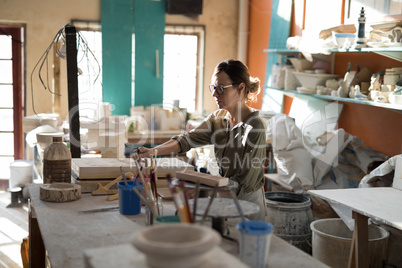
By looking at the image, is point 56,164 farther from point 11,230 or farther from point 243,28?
point 243,28

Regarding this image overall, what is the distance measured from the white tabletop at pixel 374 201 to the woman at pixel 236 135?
0.52m

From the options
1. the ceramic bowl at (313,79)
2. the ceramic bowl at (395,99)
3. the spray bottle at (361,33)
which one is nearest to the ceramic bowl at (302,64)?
the ceramic bowl at (313,79)

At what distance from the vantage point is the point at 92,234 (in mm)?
2086

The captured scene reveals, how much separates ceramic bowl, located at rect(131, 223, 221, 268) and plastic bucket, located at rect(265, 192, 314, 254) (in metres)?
3.00

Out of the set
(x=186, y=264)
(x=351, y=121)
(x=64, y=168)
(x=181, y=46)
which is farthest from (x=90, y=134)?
(x=186, y=264)

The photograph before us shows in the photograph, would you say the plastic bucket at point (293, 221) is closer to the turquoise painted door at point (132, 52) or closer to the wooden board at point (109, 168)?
the wooden board at point (109, 168)

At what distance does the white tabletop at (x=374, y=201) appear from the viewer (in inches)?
106

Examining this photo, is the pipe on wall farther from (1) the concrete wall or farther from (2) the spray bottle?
(2) the spray bottle

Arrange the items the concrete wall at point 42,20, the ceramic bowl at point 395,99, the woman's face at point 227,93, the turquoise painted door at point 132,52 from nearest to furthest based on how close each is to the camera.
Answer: the woman's face at point 227,93 → the ceramic bowl at point 395,99 → the concrete wall at point 42,20 → the turquoise painted door at point 132,52

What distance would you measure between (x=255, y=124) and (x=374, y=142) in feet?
7.49

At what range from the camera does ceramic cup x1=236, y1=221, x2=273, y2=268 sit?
164 cm

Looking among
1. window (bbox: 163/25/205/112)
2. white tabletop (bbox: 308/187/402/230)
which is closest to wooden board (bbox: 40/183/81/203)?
white tabletop (bbox: 308/187/402/230)

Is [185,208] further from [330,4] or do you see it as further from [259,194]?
[330,4]

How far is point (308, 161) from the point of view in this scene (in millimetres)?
4789
